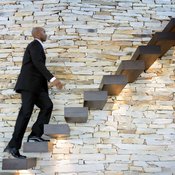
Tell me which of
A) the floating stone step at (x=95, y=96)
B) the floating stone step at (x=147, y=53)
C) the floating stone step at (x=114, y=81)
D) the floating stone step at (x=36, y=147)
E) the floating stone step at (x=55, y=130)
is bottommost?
the floating stone step at (x=36, y=147)

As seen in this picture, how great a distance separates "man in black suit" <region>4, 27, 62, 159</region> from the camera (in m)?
3.54

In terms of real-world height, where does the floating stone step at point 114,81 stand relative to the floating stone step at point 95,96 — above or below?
above

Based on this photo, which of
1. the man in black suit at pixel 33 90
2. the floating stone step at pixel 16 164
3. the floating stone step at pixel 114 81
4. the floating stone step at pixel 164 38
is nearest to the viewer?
the floating stone step at pixel 16 164

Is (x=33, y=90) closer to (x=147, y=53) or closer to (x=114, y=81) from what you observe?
(x=114, y=81)

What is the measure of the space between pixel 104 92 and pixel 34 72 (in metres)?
0.68

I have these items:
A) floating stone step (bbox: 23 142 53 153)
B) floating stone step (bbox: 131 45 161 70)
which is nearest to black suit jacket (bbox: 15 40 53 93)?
floating stone step (bbox: 23 142 53 153)

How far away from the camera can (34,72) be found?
3.64 m

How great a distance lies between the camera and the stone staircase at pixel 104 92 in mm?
3447

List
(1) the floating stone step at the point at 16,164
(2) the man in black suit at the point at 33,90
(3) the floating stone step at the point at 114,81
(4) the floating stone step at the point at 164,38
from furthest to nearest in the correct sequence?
(4) the floating stone step at the point at 164,38, (3) the floating stone step at the point at 114,81, (2) the man in black suit at the point at 33,90, (1) the floating stone step at the point at 16,164

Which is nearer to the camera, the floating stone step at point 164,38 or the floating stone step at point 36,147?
the floating stone step at point 36,147

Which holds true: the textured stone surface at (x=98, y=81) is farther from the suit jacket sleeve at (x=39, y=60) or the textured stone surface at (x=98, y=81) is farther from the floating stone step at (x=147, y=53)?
the suit jacket sleeve at (x=39, y=60)

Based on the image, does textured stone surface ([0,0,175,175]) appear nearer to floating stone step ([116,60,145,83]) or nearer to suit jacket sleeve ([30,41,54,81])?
floating stone step ([116,60,145,83])

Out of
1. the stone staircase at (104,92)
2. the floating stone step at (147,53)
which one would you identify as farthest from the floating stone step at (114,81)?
the floating stone step at (147,53)

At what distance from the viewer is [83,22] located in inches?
176
